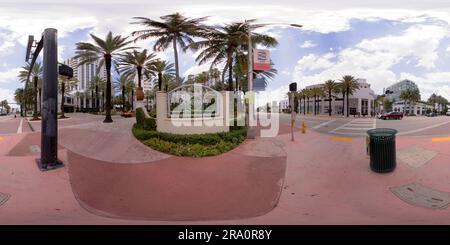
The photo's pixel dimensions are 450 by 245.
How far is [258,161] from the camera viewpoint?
8.51m

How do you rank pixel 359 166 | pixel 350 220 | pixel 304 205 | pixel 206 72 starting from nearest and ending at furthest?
1. pixel 350 220
2. pixel 304 205
3. pixel 359 166
4. pixel 206 72

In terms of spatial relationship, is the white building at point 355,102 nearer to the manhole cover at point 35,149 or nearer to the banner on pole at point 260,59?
the banner on pole at point 260,59

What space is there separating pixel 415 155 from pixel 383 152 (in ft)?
5.26

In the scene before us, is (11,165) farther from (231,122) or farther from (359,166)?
(359,166)

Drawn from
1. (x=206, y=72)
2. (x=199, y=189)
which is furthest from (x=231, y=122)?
(x=206, y=72)

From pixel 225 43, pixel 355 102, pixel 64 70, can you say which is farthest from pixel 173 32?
pixel 355 102

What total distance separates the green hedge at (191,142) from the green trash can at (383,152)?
481 cm

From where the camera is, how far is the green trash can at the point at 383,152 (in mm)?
6855

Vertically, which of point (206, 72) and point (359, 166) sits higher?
point (206, 72)

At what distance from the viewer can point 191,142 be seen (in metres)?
9.88

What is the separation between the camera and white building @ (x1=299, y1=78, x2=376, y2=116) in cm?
2030

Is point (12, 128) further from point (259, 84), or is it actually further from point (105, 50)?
point (259, 84)

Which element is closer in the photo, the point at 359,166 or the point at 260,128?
the point at 359,166

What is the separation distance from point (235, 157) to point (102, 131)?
655cm
